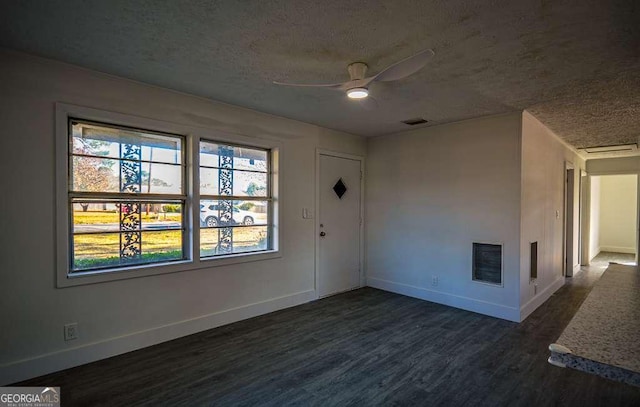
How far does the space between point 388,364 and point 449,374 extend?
1.60 feet

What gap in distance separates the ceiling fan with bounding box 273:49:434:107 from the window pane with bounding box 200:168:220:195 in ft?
5.19

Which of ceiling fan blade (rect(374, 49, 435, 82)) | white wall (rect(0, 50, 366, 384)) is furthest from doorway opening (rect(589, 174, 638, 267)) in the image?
white wall (rect(0, 50, 366, 384))

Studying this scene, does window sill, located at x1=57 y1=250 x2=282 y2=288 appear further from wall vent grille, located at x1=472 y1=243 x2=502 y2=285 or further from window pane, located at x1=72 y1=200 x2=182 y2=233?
wall vent grille, located at x1=472 y1=243 x2=502 y2=285

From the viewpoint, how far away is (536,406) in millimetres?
2254

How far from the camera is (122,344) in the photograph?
295 centimetres

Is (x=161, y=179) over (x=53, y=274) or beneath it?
over

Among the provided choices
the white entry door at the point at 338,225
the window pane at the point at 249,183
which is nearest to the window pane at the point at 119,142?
the window pane at the point at 249,183

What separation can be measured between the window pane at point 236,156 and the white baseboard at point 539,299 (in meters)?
3.58

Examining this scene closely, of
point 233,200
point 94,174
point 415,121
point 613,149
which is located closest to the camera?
point 94,174

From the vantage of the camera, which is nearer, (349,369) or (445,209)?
(349,369)

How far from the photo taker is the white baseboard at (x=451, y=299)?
153 inches

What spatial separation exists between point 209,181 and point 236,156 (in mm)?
476

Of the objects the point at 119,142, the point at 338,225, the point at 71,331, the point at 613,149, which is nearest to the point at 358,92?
the point at 119,142

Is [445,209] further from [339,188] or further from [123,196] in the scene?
[123,196]
